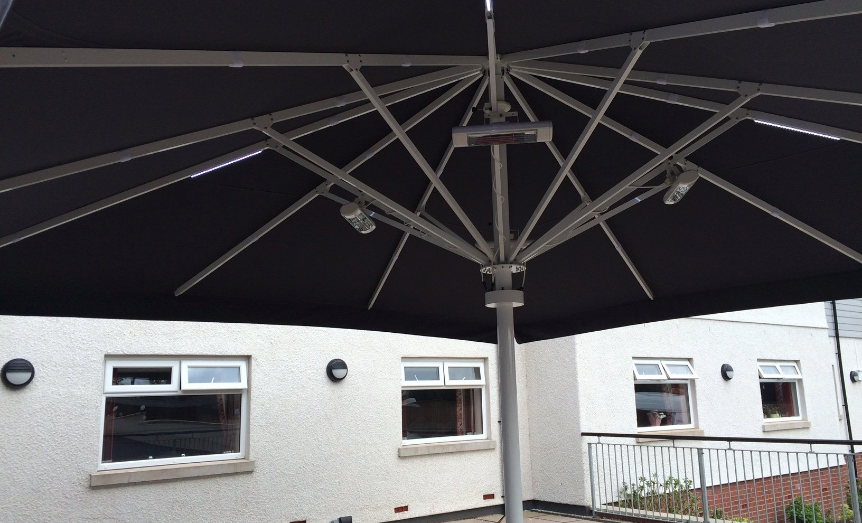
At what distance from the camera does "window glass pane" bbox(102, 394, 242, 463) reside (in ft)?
19.0

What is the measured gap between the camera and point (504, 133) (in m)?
2.31

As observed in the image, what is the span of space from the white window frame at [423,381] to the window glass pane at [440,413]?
0.10m

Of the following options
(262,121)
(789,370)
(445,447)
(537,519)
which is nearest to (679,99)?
(262,121)

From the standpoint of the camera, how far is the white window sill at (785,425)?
31.9 feet

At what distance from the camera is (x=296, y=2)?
5.82 feet

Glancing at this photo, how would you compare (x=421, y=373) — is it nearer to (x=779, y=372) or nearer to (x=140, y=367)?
(x=140, y=367)

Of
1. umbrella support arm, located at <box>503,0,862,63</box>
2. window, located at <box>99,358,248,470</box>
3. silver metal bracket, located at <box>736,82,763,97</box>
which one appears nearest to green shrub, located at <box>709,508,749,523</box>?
window, located at <box>99,358,248,470</box>

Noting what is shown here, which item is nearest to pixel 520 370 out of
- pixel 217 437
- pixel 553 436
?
pixel 553 436

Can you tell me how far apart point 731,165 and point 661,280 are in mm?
1039

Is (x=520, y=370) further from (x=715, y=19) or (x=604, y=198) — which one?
(x=715, y=19)

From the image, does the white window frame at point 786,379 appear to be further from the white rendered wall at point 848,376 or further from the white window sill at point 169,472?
the white window sill at point 169,472

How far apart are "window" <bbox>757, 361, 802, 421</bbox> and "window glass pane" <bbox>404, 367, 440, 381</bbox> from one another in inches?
203

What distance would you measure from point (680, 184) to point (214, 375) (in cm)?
486

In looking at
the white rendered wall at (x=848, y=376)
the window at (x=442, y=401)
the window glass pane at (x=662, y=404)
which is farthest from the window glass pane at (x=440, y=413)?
the white rendered wall at (x=848, y=376)
